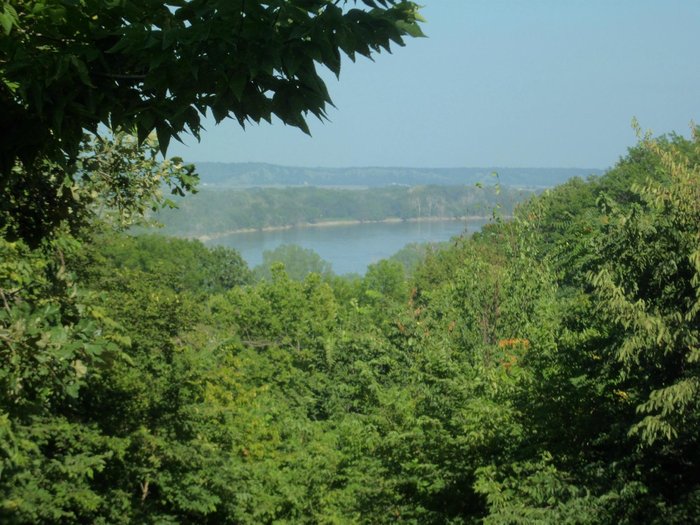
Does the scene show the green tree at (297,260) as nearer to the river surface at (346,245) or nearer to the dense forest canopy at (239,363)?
the river surface at (346,245)

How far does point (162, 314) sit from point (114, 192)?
928 cm

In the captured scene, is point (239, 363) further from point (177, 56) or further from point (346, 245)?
point (346, 245)

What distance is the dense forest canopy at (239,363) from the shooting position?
2746 mm

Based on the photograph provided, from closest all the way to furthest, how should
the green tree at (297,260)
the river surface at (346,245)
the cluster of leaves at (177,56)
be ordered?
the cluster of leaves at (177,56) → the green tree at (297,260) → the river surface at (346,245)

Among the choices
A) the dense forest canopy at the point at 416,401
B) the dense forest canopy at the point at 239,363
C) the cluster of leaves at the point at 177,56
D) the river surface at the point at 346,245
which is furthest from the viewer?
the river surface at the point at 346,245

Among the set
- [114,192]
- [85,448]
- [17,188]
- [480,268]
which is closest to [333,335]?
[480,268]

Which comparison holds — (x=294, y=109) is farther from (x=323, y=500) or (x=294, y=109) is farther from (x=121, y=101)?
(x=323, y=500)

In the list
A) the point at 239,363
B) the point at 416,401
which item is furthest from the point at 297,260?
the point at 416,401

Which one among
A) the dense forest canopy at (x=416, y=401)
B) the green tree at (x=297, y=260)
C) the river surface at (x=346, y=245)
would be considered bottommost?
the river surface at (x=346, y=245)

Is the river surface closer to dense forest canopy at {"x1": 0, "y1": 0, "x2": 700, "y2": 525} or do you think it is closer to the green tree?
the green tree

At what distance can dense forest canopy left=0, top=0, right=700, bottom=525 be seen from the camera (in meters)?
2.75

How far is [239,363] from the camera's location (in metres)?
24.9

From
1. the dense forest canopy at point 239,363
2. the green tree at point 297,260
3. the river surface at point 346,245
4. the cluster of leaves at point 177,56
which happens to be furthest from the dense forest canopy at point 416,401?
the river surface at point 346,245

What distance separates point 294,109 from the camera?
8.91ft
